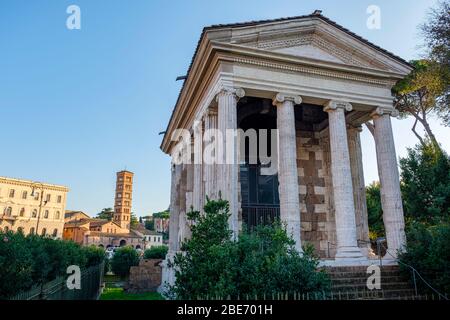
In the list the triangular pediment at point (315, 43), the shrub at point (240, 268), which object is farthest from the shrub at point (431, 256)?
the triangular pediment at point (315, 43)

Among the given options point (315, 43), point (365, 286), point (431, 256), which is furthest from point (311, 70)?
point (365, 286)

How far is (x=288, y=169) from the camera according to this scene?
11.0m

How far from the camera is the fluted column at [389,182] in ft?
37.5

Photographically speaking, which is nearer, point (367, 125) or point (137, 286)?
point (367, 125)

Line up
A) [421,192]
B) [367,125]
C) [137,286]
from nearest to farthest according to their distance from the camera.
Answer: [367,125], [421,192], [137,286]

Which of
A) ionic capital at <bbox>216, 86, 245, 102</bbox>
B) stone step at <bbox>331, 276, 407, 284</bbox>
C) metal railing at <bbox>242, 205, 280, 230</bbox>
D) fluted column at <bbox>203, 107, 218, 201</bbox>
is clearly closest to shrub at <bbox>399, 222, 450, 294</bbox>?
stone step at <bbox>331, 276, 407, 284</bbox>

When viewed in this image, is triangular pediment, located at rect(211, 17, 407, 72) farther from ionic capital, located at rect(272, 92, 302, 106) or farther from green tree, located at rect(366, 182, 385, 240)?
green tree, located at rect(366, 182, 385, 240)

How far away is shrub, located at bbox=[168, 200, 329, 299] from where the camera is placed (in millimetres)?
5871

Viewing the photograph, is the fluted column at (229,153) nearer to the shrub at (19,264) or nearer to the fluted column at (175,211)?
the shrub at (19,264)
